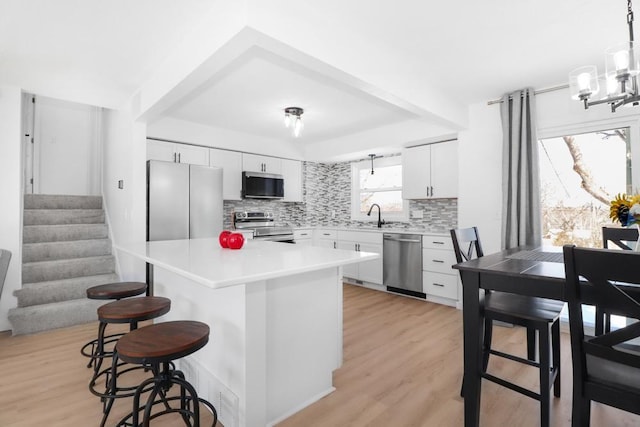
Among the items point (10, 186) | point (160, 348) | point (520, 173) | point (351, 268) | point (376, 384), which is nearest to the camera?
point (160, 348)

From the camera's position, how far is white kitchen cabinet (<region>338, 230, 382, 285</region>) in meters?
4.67

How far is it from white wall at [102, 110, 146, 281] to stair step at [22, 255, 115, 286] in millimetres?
206

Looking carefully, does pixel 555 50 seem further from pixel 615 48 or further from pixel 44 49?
pixel 44 49

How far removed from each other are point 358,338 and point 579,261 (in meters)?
2.07

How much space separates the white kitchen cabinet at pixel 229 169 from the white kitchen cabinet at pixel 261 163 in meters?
0.11

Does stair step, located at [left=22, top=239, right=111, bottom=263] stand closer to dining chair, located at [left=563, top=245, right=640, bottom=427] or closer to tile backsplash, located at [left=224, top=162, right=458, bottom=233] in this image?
tile backsplash, located at [left=224, top=162, right=458, bottom=233]

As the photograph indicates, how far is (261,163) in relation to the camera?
526 cm

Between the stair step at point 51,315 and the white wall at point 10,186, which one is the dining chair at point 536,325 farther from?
the white wall at point 10,186

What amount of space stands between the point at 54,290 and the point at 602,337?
441 centimetres

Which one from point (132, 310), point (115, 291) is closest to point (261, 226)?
point (115, 291)

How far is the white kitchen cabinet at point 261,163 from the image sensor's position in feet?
16.7

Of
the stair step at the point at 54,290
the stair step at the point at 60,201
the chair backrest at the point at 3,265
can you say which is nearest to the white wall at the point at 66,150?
the stair step at the point at 60,201

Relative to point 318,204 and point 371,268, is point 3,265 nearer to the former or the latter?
point 371,268

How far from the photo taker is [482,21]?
7.01 feet
